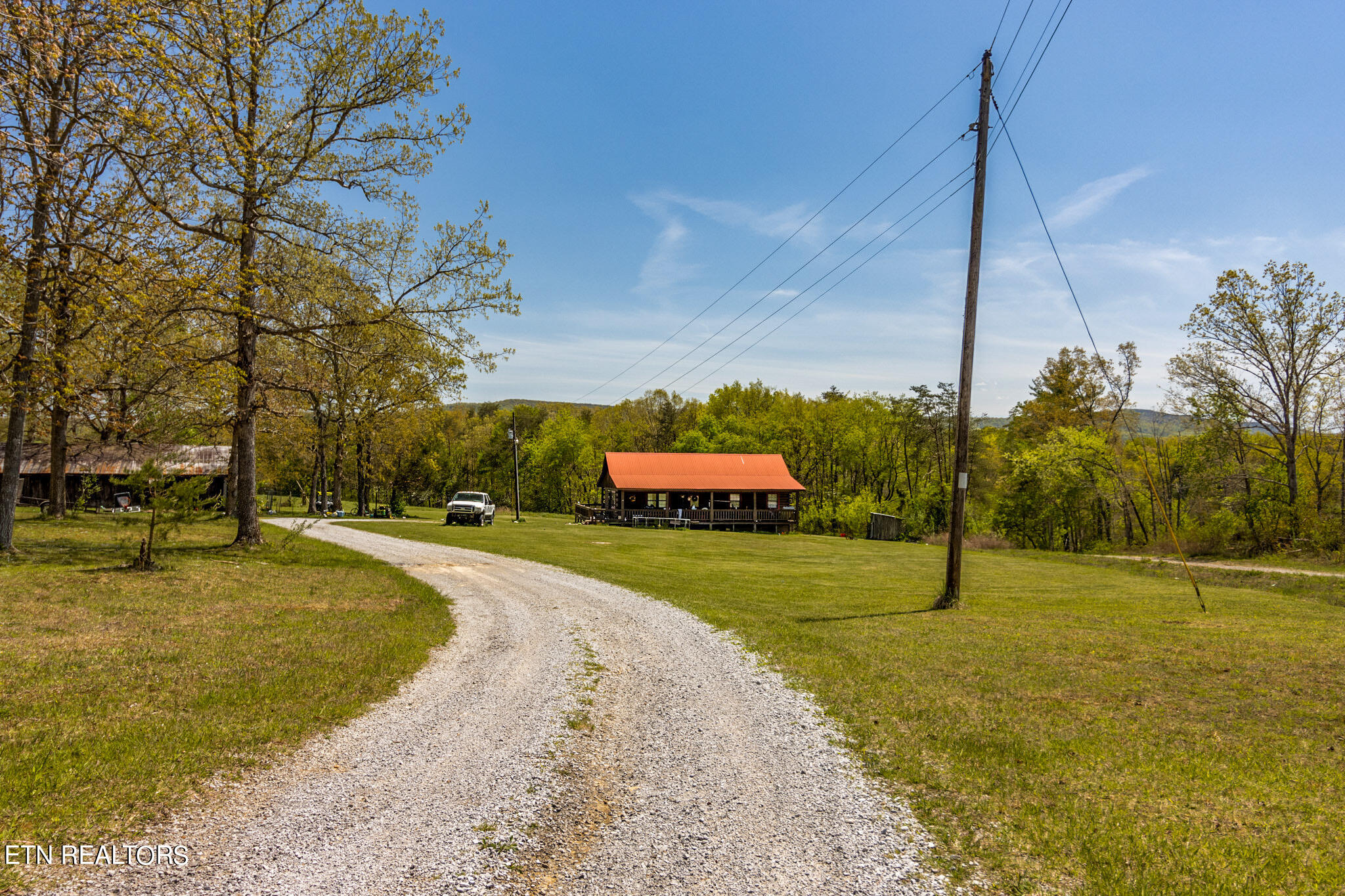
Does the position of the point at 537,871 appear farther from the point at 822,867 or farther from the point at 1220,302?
the point at 1220,302

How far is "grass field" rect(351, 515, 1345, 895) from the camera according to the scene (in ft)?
14.6

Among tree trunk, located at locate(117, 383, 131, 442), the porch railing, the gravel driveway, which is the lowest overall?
the porch railing

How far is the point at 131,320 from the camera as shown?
11414 mm

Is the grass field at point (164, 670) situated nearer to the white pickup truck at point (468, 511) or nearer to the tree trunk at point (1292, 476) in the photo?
the white pickup truck at point (468, 511)

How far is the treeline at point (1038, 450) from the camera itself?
101 ft

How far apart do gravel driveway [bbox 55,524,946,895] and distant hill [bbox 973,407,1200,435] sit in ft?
127

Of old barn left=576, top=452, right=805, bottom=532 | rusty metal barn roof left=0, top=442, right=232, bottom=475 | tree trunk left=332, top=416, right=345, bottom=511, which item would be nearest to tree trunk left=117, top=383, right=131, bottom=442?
rusty metal barn roof left=0, top=442, right=232, bottom=475

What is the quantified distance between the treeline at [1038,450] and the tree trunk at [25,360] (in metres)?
19.0

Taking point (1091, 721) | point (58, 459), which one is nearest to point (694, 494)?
point (58, 459)

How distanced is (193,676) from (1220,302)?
134ft

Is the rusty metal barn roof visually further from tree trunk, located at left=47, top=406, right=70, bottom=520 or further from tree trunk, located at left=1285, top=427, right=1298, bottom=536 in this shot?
tree trunk, located at left=1285, top=427, right=1298, bottom=536

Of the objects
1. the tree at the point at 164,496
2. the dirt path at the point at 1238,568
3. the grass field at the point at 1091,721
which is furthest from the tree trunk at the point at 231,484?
the dirt path at the point at 1238,568

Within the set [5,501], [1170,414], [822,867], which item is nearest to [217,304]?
[5,501]

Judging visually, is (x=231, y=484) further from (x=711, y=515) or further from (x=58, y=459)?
(x=711, y=515)
